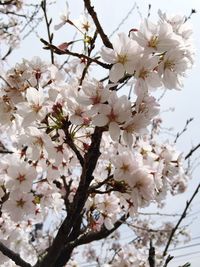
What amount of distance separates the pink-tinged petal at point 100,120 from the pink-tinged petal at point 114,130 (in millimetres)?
28

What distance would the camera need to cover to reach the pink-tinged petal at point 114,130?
1499 millimetres

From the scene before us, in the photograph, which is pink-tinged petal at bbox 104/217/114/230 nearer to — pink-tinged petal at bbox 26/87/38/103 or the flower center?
pink-tinged petal at bbox 26/87/38/103

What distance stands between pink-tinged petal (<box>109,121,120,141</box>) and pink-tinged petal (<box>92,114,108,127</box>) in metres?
0.03

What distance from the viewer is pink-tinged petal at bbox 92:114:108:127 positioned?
1488mm

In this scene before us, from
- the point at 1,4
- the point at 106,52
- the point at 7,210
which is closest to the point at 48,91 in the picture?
the point at 106,52

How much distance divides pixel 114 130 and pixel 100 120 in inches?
2.7

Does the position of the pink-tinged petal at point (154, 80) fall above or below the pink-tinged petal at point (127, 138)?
above

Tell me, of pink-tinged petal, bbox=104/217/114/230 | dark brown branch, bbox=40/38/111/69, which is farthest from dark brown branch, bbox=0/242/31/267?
dark brown branch, bbox=40/38/111/69

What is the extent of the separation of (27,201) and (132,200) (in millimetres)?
630

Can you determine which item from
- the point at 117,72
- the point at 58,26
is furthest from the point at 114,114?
the point at 58,26

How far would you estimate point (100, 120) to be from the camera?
150cm

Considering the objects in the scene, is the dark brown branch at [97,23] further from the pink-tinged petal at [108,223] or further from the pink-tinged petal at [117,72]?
the pink-tinged petal at [108,223]

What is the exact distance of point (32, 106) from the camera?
1592 mm

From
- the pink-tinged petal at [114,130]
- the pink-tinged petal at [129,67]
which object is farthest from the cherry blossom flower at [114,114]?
the pink-tinged petal at [129,67]
